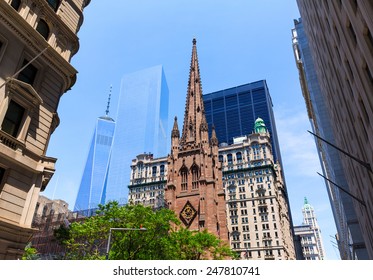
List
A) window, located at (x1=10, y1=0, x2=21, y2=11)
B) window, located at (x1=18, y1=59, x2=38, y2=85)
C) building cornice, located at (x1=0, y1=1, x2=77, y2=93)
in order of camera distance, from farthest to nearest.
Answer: window, located at (x1=10, y1=0, x2=21, y2=11)
window, located at (x1=18, y1=59, x2=38, y2=85)
building cornice, located at (x1=0, y1=1, x2=77, y2=93)

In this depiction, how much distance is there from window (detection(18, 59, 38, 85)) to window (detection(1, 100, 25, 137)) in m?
1.89

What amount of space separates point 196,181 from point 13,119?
56.1m

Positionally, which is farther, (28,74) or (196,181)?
(196,181)

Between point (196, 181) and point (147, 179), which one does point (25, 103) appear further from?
point (147, 179)

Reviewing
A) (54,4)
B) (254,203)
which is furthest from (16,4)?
(254,203)

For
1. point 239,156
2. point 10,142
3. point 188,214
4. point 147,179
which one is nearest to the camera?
point 10,142

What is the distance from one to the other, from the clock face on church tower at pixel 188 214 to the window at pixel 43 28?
169 ft

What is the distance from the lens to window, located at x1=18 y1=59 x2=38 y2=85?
16.3 m

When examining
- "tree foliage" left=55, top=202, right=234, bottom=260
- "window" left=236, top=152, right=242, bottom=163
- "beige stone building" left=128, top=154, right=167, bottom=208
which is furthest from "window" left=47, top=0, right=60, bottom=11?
"window" left=236, top=152, right=242, bottom=163

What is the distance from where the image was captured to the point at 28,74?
1677cm

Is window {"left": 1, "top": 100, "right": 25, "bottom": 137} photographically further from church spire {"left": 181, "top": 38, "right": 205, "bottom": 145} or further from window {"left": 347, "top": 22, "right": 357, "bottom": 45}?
church spire {"left": 181, "top": 38, "right": 205, "bottom": 145}
